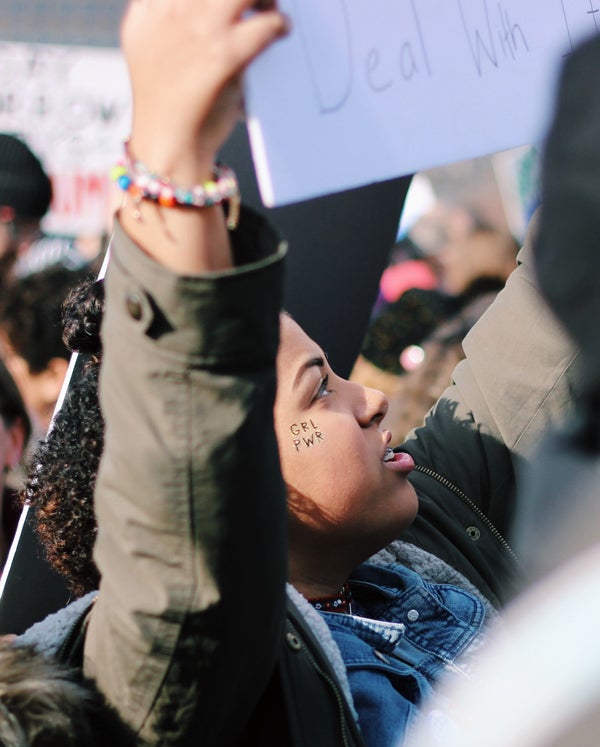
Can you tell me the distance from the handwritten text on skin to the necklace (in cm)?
81

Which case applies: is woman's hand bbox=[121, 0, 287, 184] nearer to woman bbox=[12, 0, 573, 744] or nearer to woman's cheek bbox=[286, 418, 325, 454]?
woman bbox=[12, 0, 573, 744]

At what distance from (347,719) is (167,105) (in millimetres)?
740

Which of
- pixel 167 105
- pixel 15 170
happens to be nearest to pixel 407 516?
pixel 167 105

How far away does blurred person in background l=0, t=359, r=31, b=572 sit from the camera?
2.60 m

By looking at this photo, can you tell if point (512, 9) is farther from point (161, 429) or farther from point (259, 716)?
point (259, 716)

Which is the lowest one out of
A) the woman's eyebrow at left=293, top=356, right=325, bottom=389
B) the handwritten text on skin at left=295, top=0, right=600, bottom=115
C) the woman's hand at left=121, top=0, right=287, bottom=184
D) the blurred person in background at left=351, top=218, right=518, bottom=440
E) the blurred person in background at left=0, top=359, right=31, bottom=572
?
the blurred person in background at left=351, top=218, right=518, bottom=440

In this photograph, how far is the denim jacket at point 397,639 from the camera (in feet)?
4.49

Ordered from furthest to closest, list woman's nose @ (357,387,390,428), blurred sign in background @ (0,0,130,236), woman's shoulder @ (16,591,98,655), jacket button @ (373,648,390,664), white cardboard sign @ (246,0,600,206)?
blurred sign in background @ (0,0,130,236) → woman's nose @ (357,387,390,428) → jacket button @ (373,648,390,664) → woman's shoulder @ (16,591,98,655) → white cardboard sign @ (246,0,600,206)

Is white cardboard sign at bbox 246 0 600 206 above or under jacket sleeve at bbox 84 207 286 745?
above

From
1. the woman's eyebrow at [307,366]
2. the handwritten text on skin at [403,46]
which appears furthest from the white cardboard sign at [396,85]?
the woman's eyebrow at [307,366]

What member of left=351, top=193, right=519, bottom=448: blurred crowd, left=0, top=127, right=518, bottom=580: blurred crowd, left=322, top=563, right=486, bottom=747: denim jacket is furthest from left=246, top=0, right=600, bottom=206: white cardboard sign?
left=351, top=193, right=519, bottom=448: blurred crowd

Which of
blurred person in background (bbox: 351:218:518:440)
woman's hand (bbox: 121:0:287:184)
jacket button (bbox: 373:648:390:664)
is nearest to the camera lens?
woman's hand (bbox: 121:0:287:184)

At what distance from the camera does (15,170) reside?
11.4 ft

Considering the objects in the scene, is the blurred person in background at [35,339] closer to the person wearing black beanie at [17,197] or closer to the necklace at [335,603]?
the person wearing black beanie at [17,197]
